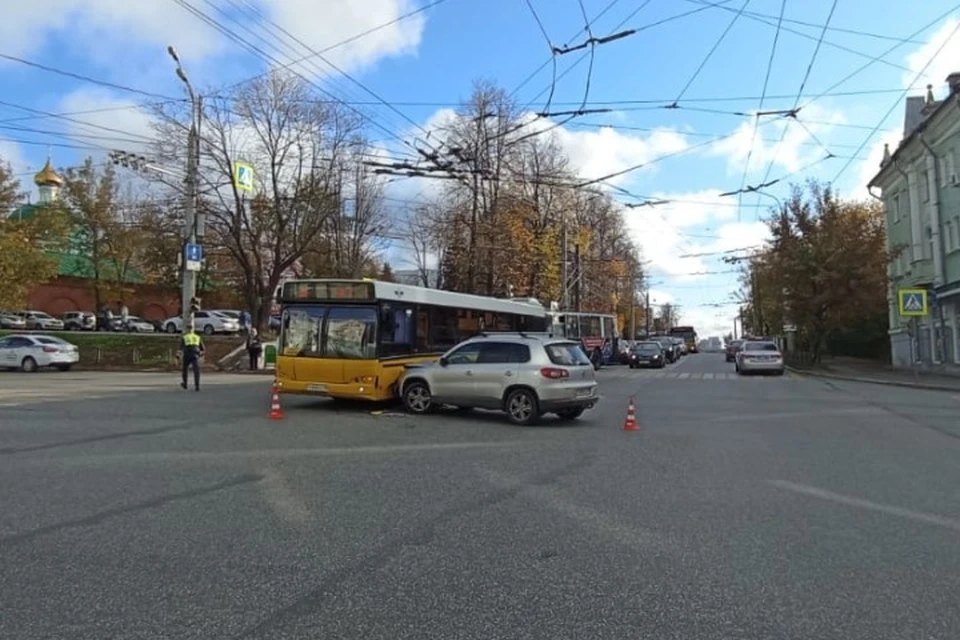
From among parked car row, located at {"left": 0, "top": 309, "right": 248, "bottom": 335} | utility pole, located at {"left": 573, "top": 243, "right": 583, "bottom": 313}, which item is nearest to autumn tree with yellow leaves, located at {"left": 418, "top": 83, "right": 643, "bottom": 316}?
utility pole, located at {"left": 573, "top": 243, "right": 583, "bottom": 313}

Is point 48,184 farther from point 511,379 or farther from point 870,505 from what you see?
point 870,505

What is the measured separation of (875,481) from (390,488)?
535cm

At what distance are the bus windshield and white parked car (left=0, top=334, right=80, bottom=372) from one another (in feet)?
71.1

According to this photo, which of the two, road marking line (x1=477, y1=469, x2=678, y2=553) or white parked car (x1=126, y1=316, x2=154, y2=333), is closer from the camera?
road marking line (x1=477, y1=469, x2=678, y2=553)

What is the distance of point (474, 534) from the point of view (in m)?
6.47

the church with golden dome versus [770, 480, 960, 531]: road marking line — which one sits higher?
the church with golden dome

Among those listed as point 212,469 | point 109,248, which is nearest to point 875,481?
point 212,469

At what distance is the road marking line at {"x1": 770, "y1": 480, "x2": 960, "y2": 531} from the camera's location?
22.9ft

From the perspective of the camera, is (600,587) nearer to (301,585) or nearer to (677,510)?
(301,585)

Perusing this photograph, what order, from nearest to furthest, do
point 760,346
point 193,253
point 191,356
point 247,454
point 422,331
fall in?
point 247,454, point 422,331, point 191,356, point 193,253, point 760,346

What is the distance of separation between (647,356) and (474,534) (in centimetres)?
3915

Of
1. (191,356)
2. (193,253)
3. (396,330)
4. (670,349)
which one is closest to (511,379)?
(396,330)

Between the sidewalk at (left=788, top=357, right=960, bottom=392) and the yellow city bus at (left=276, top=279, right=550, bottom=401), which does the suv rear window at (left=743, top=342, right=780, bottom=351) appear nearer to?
the sidewalk at (left=788, top=357, right=960, bottom=392)

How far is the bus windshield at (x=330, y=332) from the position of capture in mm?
16328
